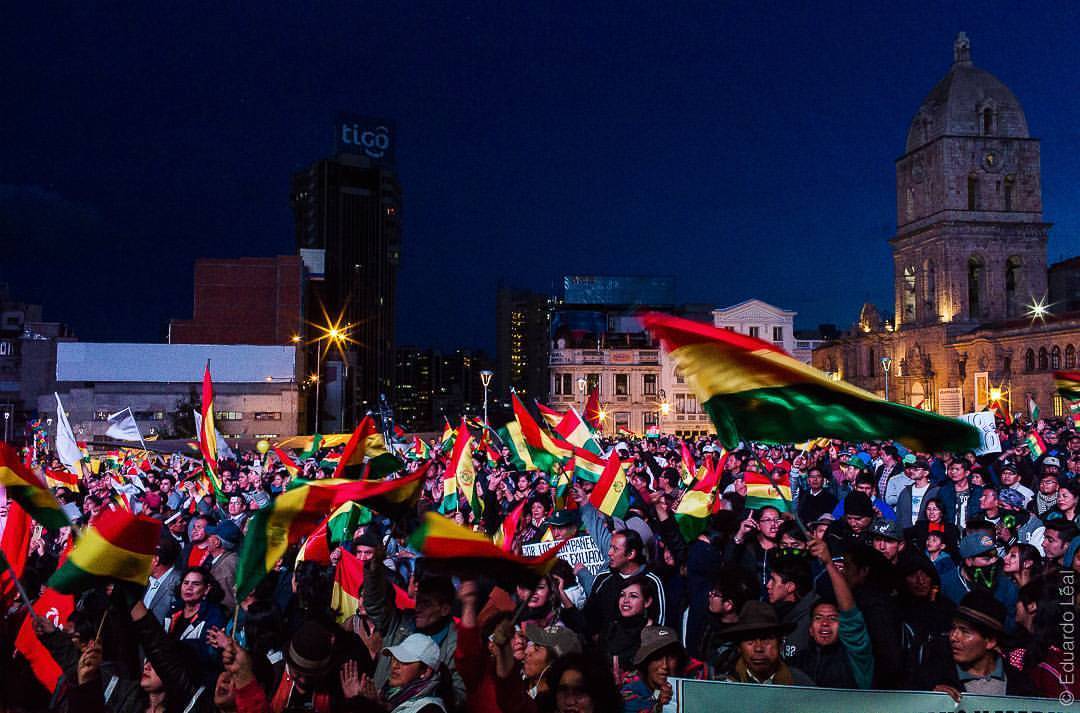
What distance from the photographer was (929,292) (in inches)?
2901

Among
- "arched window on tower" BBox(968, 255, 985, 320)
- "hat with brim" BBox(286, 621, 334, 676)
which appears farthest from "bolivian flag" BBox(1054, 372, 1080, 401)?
"arched window on tower" BBox(968, 255, 985, 320)

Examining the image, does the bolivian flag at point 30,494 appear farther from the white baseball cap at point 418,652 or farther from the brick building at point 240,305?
the brick building at point 240,305

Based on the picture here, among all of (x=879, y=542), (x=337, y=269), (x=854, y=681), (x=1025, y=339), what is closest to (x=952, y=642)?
(x=854, y=681)

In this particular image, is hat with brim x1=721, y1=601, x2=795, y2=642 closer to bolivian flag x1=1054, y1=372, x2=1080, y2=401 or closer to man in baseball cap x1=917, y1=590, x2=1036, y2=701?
man in baseball cap x1=917, y1=590, x2=1036, y2=701

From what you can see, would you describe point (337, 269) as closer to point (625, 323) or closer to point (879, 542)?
point (625, 323)

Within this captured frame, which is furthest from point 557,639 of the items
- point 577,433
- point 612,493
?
point 577,433

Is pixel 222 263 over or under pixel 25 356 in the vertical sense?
over

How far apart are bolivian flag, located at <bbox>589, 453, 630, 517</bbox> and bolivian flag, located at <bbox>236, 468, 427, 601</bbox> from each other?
11.5 feet

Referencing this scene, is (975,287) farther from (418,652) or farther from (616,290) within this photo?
(418,652)

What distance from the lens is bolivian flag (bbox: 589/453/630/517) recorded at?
35.3 ft

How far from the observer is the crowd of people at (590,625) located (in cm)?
505

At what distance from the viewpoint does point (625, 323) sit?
93.1 metres

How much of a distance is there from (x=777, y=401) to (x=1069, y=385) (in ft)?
35.4

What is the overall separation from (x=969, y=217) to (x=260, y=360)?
54.4 metres
